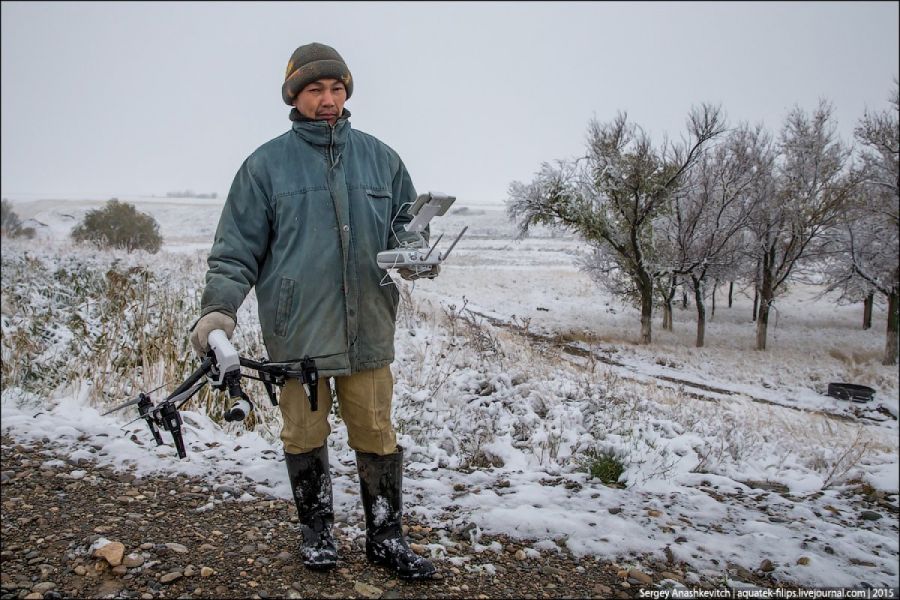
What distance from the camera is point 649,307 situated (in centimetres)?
1970

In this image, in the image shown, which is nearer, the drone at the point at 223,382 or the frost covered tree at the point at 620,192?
the drone at the point at 223,382

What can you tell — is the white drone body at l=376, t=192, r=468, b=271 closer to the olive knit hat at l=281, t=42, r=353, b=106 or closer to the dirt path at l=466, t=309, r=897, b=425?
the olive knit hat at l=281, t=42, r=353, b=106

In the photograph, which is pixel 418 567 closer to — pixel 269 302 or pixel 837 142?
pixel 269 302

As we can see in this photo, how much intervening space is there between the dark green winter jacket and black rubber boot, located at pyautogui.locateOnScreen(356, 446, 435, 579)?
1.56ft

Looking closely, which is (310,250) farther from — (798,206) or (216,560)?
(798,206)

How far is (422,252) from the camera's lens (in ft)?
7.59

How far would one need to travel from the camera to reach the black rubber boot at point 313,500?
2.64m

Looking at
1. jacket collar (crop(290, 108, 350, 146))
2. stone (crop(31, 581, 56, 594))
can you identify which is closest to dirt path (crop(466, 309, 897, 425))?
jacket collar (crop(290, 108, 350, 146))

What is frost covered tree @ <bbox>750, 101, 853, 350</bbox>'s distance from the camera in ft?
68.3

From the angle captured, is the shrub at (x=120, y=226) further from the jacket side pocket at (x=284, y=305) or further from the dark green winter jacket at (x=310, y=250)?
the jacket side pocket at (x=284, y=305)

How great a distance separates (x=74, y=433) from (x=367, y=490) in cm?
278

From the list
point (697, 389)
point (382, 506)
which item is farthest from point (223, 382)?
point (697, 389)

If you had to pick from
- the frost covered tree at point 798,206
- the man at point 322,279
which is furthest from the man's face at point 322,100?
the frost covered tree at point 798,206

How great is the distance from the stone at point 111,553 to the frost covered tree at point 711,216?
64.4 ft
